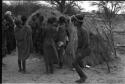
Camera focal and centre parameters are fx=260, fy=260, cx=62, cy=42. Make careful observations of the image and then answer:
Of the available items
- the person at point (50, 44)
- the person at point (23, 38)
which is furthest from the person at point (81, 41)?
the person at point (23, 38)

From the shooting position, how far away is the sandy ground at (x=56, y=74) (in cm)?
671

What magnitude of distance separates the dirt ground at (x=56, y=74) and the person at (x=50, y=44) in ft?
1.07

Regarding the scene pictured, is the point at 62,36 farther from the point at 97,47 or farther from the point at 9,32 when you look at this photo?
the point at 9,32

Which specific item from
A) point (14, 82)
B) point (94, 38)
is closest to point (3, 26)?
point (14, 82)

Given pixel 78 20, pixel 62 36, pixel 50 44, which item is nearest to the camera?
pixel 78 20

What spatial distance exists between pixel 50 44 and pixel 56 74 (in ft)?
2.85

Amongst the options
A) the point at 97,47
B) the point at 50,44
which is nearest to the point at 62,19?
the point at 50,44

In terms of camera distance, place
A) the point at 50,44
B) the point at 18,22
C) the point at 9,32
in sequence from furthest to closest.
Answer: the point at 9,32 → the point at 50,44 → the point at 18,22

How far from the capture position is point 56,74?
24.2 ft

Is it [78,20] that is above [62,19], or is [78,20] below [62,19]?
above

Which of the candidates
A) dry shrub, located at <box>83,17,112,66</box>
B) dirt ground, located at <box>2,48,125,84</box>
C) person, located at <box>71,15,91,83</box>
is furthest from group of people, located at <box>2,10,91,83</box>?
dry shrub, located at <box>83,17,112,66</box>

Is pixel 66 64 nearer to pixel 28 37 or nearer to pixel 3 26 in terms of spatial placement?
pixel 28 37

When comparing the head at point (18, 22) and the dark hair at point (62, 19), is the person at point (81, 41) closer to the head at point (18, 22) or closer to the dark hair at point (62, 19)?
the dark hair at point (62, 19)

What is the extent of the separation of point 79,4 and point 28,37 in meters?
5.01
